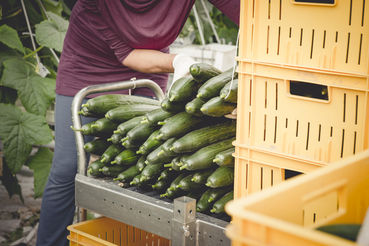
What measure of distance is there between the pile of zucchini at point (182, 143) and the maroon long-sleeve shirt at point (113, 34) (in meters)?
0.44

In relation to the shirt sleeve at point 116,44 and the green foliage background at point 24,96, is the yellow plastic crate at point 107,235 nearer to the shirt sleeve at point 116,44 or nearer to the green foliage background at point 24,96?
the shirt sleeve at point 116,44

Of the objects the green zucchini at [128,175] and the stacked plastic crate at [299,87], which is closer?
the stacked plastic crate at [299,87]

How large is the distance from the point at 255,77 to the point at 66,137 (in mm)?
1321

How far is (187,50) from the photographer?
4.28 metres

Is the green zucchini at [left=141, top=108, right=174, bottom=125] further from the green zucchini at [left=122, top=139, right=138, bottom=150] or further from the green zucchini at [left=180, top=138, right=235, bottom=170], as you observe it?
the green zucchini at [left=180, top=138, right=235, bottom=170]

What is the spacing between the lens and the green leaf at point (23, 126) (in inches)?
129

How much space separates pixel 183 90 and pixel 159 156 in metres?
0.25

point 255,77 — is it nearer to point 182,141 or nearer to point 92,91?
point 182,141

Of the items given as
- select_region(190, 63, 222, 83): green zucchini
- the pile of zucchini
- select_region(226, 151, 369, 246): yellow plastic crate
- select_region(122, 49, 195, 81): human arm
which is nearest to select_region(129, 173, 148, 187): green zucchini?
the pile of zucchini

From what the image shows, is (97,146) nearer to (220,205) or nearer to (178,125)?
(178,125)

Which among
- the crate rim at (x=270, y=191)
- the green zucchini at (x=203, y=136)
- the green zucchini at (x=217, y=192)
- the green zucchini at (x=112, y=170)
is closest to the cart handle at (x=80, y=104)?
the green zucchini at (x=112, y=170)

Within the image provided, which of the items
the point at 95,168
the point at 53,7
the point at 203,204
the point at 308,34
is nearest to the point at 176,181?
the point at 203,204

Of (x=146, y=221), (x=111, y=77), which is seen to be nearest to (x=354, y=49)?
(x=146, y=221)

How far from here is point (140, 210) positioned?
1.83 metres
